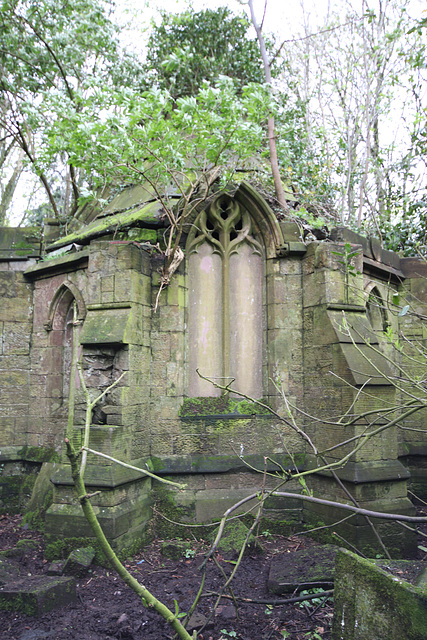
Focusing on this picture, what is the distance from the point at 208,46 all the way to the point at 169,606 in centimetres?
1053

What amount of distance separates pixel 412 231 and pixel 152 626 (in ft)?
30.7

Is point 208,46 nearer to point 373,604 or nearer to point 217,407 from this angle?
point 217,407

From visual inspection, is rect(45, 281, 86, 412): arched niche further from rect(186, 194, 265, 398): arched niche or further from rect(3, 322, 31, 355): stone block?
rect(186, 194, 265, 398): arched niche

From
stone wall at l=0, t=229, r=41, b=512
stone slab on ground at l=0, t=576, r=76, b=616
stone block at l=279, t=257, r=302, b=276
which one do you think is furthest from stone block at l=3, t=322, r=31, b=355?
stone block at l=279, t=257, r=302, b=276

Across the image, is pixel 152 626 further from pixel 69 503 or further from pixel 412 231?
pixel 412 231

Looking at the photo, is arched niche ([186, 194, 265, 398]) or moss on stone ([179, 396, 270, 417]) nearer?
moss on stone ([179, 396, 270, 417])

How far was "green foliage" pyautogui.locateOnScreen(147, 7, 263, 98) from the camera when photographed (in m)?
10.1

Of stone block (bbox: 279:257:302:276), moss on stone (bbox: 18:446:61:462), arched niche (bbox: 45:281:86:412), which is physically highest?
stone block (bbox: 279:257:302:276)

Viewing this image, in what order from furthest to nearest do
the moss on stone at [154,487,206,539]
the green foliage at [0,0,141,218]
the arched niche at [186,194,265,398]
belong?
the green foliage at [0,0,141,218] < the arched niche at [186,194,265,398] < the moss on stone at [154,487,206,539]

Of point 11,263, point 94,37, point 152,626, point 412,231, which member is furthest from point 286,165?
point 152,626

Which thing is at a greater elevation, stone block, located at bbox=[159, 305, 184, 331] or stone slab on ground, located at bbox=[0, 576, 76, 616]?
stone block, located at bbox=[159, 305, 184, 331]

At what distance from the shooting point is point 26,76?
32.5 feet

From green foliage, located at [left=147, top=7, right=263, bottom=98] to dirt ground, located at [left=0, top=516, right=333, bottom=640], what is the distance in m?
9.15

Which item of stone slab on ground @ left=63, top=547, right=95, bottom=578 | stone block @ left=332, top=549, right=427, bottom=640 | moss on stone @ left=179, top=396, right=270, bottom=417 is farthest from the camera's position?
moss on stone @ left=179, top=396, right=270, bottom=417
